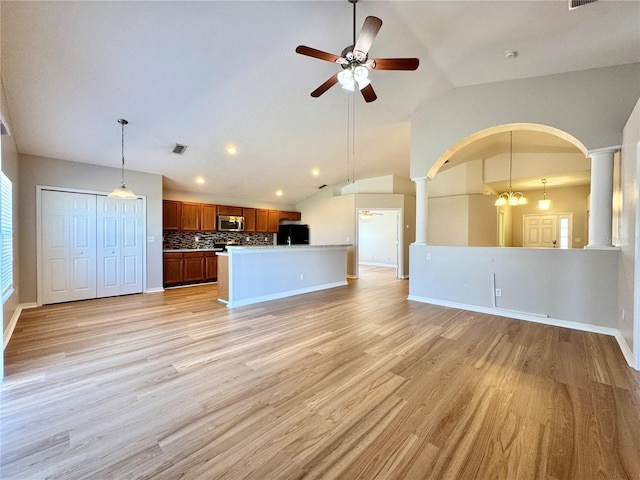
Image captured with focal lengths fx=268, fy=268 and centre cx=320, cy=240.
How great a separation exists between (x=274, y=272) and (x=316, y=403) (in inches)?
142

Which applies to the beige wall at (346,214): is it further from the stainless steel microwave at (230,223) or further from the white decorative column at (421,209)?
the white decorative column at (421,209)

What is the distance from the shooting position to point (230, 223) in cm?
769

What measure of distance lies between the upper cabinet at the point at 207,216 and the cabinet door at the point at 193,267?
0.71 m

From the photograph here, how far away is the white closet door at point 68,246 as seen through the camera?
15.6ft

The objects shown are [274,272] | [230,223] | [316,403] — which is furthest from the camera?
[230,223]

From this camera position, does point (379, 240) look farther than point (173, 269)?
Yes

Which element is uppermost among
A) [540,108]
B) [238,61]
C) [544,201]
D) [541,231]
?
[238,61]

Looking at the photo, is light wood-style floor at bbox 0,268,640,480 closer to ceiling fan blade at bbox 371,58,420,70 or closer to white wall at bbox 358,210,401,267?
ceiling fan blade at bbox 371,58,420,70

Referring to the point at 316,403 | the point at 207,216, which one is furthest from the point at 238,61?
the point at 207,216

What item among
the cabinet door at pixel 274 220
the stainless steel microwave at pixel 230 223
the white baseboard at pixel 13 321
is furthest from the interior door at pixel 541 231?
the white baseboard at pixel 13 321

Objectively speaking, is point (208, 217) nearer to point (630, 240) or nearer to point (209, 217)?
point (209, 217)

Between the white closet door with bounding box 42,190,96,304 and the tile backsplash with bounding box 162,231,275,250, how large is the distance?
1.63 meters

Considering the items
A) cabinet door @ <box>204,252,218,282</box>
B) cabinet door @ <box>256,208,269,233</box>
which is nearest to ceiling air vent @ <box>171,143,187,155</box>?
cabinet door @ <box>204,252,218,282</box>

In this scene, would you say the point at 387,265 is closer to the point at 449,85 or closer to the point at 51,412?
the point at 449,85
